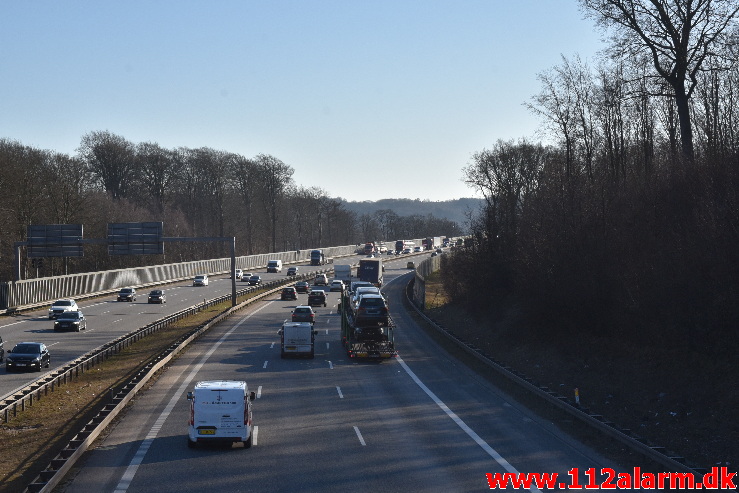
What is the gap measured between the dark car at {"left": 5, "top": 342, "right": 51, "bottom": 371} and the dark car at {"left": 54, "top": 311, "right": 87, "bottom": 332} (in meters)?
17.2

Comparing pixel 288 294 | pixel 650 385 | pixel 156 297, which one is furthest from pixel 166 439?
pixel 288 294

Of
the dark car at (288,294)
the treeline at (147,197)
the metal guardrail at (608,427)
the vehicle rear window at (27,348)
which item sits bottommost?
the metal guardrail at (608,427)

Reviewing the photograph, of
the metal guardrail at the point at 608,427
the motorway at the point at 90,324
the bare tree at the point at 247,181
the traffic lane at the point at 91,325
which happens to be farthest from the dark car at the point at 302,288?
the bare tree at the point at 247,181

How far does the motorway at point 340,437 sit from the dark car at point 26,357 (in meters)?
6.29

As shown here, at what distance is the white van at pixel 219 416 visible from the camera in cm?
2272

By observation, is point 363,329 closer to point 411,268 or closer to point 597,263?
point 597,263

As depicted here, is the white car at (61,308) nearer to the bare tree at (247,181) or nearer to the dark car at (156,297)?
the dark car at (156,297)

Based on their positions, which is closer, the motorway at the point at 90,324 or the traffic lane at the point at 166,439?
the traffic lane at the point at 166,439

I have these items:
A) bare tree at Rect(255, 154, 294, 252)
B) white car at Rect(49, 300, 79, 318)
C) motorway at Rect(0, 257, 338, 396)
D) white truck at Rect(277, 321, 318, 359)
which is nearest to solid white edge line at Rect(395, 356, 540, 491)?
white truck at Rect(277, 321, 318, 359)

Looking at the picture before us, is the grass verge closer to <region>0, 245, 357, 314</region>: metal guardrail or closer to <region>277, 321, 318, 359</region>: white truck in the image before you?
<region>277, 321, 318, 359</region>: white truck

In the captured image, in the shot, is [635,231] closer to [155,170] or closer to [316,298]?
[316,298]

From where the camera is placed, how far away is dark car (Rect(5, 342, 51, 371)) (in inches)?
1510

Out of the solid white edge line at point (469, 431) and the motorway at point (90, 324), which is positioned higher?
the motorway at point (90, 324)

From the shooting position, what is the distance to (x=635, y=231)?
120 ft
